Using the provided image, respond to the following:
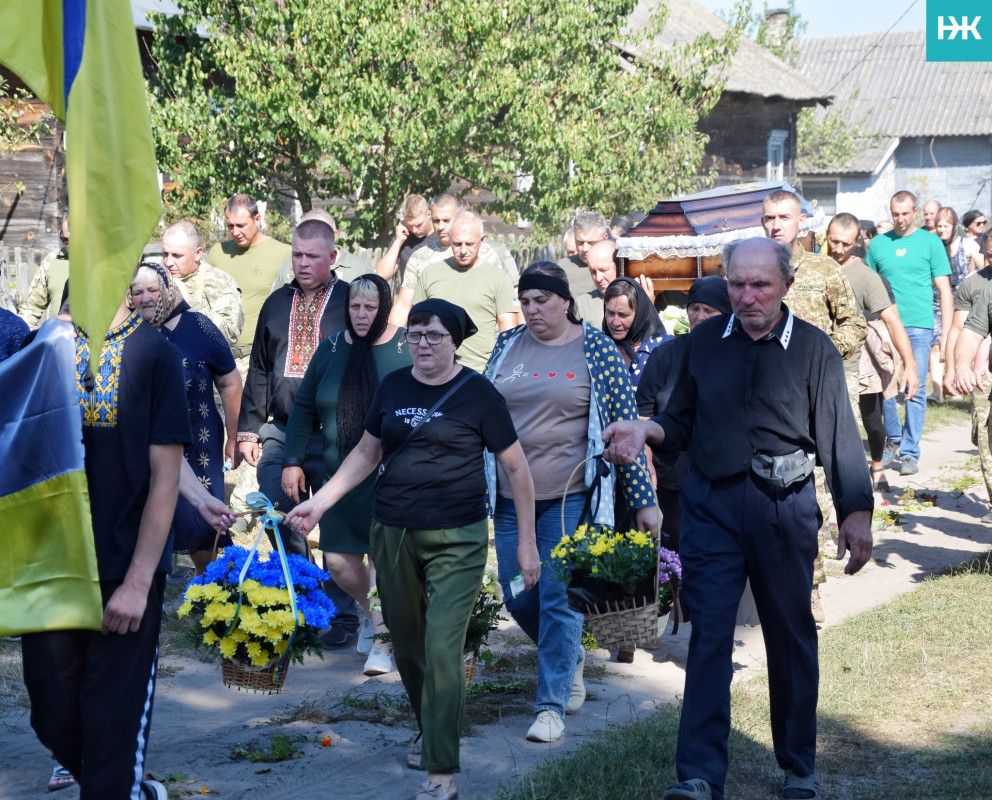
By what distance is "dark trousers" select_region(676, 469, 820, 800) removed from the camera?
496 centimetres

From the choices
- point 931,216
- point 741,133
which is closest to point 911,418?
point 931,216

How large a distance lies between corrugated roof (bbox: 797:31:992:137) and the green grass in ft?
131

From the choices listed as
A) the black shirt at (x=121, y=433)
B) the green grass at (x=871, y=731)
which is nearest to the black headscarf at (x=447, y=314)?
the black shirt at (x=121, y=433)

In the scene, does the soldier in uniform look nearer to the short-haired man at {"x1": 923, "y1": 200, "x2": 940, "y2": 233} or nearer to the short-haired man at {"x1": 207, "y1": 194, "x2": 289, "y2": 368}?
the short-haired man at {"x1": 207, "y1": 194, "x2": 289, "y2": 368}

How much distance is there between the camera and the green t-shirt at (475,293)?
9.16 meters

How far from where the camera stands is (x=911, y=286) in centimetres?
1325

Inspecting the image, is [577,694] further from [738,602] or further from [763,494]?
[763,494]

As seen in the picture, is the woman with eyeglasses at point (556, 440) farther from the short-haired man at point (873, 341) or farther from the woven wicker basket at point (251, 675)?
the short-haired man at point (873, 341)

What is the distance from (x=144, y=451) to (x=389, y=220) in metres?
12.3

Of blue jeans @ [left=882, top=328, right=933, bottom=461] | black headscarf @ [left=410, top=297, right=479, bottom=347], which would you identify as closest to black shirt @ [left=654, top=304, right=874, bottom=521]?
black headscarf @ [left=410, top=297, right=479, bottom=347]

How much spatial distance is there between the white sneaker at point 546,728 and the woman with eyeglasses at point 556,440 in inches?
0.8

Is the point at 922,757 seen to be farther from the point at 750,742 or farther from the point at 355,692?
the point at 355,692

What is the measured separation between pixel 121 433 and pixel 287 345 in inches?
136

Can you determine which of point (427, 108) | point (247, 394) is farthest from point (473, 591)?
point (427, 108)
